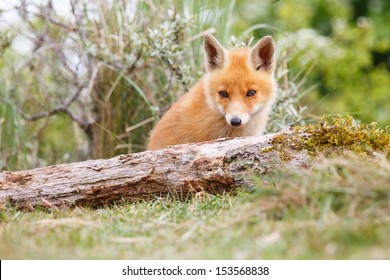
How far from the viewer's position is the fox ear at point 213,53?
5.69 meters

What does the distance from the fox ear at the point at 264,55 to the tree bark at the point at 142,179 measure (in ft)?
4.37

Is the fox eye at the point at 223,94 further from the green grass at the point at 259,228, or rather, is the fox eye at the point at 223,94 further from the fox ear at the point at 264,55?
the green grass at the point at 259,228

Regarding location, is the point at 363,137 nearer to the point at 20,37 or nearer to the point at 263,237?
the point at 263,237

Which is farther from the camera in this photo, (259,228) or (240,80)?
(240,80)

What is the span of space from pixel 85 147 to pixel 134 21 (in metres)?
1.84

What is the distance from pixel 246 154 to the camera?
175 inches

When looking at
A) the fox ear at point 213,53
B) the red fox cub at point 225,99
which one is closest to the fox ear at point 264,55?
the red fox cub at point 225,99

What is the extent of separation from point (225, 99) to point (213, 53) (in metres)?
0.59

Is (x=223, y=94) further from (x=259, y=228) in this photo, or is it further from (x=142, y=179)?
(x=259, y=228)

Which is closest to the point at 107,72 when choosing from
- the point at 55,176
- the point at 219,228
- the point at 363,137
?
the point at 55,176

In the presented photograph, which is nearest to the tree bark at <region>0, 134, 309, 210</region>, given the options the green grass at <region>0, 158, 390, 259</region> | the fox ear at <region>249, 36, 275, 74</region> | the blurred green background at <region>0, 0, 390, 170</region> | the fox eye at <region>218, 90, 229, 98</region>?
the green grass at <region>0, 158, 390, 259</region>

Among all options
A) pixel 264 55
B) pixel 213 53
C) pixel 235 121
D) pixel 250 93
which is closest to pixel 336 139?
pixel 235 121

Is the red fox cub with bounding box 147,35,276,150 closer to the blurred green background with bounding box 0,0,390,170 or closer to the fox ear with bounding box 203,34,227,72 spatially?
the fox ear with bounding box 203,34,227,72

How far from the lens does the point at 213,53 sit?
228 inches
